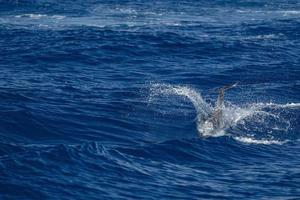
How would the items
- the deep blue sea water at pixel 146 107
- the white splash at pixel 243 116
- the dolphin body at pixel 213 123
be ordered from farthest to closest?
the dolphin body at pixel 213 123
the white splash at pixel 243 116
the deep blue sea water at pixel 146 107

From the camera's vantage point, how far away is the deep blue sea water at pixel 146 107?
2241cm

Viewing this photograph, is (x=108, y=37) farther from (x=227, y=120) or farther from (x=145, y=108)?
(x=227, y=120)

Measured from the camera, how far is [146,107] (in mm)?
33062

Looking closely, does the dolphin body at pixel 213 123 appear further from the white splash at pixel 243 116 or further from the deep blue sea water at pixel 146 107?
the deep blue sea water at pixel 146 107

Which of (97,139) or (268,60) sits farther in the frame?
(268,60)

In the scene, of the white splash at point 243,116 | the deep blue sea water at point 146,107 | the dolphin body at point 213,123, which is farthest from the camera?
the dolphin body at point 213,123

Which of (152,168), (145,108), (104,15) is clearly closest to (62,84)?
(145,108)

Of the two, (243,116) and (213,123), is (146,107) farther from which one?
(243,116)

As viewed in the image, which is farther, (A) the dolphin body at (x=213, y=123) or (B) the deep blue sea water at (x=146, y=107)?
(A) the dolphin body at (x=213, y=123)

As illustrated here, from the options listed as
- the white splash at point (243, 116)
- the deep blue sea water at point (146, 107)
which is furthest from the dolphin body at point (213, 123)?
the deep blue sea water at point (146, 107)

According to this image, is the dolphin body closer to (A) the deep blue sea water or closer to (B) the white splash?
(B) the white splash

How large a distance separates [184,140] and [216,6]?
48753 millimetres

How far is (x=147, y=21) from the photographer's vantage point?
60312mm

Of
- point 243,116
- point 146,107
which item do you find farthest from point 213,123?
point 146,107
